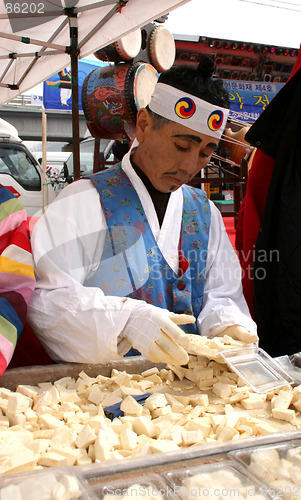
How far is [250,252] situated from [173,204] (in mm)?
384

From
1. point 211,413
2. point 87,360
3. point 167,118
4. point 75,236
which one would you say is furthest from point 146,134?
point 211,413

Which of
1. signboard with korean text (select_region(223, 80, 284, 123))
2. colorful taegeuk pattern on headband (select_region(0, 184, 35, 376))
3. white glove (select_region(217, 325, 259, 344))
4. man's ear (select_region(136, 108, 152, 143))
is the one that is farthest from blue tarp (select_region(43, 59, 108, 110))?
white glove (select_region(217, 325, 259, 344))

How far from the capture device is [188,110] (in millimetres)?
1609

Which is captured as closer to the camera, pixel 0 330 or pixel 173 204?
pixel 0 330

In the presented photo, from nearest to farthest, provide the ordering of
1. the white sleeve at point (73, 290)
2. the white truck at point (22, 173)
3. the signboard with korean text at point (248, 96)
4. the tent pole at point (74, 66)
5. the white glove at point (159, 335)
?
1. the white glove at point (159, 335)
2. the white sleeve at point (73, 290)
3. the tent pole at point (74, 66)
4. the white truck at point (22, 173)
5. the signboard with korean text at point (248, 96)

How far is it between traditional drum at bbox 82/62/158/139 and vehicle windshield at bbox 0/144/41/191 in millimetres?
2723

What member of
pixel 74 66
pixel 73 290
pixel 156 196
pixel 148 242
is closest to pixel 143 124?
pixel 156 196

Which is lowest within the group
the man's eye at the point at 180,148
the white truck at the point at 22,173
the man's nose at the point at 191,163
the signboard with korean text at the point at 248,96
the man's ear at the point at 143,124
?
the white truck at the point at 22,173

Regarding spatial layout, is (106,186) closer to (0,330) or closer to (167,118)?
(167,118)

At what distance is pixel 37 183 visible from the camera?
693 cm

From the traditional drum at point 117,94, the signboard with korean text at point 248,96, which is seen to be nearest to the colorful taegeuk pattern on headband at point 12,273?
the traditional drum at point 117,94

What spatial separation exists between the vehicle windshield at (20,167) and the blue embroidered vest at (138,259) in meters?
5.39

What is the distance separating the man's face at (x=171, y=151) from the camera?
1623 millimetres

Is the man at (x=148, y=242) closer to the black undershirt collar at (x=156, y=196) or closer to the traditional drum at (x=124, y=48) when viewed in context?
the black undershirt collar at (x=156, y=196)
